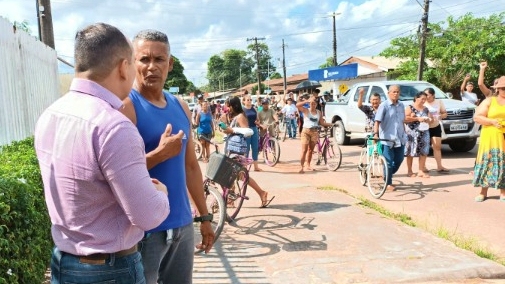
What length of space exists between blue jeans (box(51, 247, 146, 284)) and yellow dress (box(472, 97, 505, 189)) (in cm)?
604

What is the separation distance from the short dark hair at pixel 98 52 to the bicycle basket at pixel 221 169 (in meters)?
3.51

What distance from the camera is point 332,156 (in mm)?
10336

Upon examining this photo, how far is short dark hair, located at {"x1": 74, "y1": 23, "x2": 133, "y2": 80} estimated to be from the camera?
1.57m

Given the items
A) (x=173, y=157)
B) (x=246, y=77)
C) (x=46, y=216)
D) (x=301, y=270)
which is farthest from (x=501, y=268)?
(x=246, y=77)

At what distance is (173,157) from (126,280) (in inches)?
30.6

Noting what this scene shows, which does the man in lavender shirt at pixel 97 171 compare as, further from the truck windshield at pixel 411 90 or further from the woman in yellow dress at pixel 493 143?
the truck windshield at pixel 411 90

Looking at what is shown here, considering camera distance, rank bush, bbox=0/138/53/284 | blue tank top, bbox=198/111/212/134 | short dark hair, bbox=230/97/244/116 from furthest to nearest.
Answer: blue tank top, bbox=198/111/212/134, short dark hair, bbox=230/97/244/116, bush, bbox=0/138/53/284

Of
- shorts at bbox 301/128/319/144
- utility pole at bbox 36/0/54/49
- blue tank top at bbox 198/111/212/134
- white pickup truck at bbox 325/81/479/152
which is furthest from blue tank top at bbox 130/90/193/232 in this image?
white pickup truck at bbox 325/81/479/152

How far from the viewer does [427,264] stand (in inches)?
165

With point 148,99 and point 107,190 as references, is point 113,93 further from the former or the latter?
point 148,99

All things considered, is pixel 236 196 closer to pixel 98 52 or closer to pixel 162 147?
pixel 162 147

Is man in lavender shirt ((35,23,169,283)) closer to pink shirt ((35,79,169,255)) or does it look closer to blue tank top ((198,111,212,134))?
pink shirt ((35,79,169,255))

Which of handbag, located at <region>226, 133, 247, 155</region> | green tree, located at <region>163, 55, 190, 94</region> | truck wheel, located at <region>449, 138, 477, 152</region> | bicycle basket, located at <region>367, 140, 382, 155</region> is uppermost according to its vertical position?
green tree, located at <region>163, 55, 190, 94</region>

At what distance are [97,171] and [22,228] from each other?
1.87 meters
